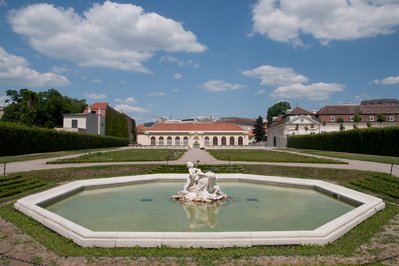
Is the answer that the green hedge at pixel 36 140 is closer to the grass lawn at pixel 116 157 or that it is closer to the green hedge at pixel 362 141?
the grass lawn at pixel 116 157

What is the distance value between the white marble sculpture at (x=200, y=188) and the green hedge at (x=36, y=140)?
27.1 m

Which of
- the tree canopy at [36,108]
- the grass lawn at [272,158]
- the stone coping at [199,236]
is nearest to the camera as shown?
the stone coping at [199,236]

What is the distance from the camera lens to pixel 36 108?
73000mm

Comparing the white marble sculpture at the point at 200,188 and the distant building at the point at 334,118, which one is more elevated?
the distant building at the point at 334,118

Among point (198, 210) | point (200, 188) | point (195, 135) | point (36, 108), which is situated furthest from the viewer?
point (195, 135)

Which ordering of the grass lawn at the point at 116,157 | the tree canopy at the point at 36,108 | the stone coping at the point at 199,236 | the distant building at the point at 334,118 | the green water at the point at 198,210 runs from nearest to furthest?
the stone coping at the point at 199,236, the green water at the point at 198,210, the grass lawn at the point at 116,157, the tree canopy at the point at 36,108, the distant building at the point at 334,118

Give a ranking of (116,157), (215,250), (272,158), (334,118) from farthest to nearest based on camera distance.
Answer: (334,118)
(116,157)
(272,158)
(215,250)

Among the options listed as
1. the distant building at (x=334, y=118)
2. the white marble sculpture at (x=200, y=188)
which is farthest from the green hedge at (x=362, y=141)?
the white marble sculpture at (x=200, y=188)

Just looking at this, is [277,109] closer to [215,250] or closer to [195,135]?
[195,135]

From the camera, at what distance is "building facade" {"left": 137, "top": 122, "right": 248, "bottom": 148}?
103m

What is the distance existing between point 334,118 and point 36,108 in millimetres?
67575

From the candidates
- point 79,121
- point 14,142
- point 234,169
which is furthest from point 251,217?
point 79,121

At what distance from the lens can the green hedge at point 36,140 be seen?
3506 cm

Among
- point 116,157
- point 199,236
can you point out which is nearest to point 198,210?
point 199,236
